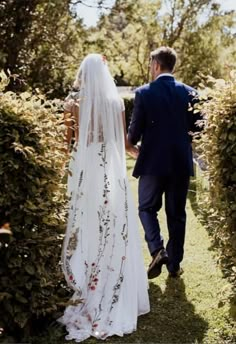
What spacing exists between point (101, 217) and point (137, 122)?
1082mm

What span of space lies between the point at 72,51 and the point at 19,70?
2.07 m

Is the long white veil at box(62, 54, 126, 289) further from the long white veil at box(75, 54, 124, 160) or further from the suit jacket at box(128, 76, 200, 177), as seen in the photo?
the suit jacket at box(128, 76, 200, 177)

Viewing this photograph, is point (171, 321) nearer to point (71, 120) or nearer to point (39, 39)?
point (71, 120)

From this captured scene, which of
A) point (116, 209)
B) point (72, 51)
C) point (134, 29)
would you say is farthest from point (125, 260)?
point (134, 29)

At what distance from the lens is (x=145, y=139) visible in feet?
15.4

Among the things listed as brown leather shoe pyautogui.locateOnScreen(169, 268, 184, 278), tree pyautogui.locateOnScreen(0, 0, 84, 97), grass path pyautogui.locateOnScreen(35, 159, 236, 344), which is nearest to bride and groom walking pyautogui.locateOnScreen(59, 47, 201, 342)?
grass path pyautogui.locateOnScreen(35, 159, 236, 344)

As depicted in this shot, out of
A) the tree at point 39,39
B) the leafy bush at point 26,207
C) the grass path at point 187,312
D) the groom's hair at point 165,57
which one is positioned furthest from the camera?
the tree at point 39,39

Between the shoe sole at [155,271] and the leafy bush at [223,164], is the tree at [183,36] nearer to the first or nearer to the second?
the shoe sole at [155,271]

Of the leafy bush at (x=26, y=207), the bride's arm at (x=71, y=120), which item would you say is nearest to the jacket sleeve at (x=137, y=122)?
the bride's arm at (x=71, y=120)

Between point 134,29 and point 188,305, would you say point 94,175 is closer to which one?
point 188,305

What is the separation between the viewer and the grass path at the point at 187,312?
12.1ft

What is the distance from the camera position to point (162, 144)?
182 inches

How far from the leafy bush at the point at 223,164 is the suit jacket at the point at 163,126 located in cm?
81

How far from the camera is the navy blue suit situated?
4.60m
